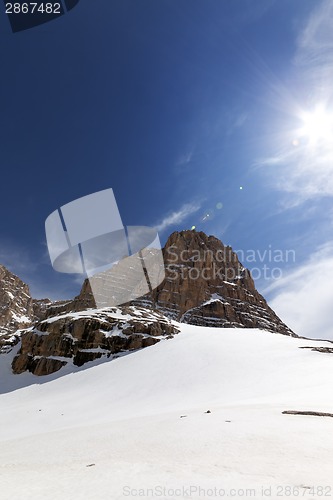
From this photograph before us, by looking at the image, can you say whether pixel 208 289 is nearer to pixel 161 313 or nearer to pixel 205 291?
pixel 205 291

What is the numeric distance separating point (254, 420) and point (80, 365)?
50.0 metres

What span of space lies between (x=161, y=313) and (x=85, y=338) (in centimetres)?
2370

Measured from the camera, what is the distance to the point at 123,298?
15938cm

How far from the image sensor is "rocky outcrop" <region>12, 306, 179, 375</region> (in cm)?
5700

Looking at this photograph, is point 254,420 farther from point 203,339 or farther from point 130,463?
point 203,339

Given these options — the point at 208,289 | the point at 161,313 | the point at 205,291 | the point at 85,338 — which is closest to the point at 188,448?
the point at 85,338

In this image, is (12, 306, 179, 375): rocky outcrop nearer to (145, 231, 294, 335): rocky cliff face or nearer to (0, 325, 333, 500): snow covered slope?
(0, 325, 333, 500): snow covered slope

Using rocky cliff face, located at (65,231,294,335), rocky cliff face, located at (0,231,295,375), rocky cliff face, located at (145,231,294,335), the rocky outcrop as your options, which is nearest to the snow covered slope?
the rocky outcrop

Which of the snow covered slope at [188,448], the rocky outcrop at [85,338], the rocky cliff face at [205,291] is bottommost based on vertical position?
the snow covered slope at [188,448]

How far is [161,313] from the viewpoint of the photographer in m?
79.4

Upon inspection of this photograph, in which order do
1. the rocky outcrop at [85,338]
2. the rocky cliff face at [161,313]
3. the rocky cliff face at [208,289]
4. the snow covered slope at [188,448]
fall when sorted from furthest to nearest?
the rocky cliff face at [208,289], the rocky cliff face at [161,313], the rocky outcrop at [85,338], the snow covered slope at [188,448]

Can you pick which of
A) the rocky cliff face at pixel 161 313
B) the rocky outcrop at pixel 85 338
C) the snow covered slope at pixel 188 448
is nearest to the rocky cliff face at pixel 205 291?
the rocky cliff face at pixel 161 313

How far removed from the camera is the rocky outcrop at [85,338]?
5700 cm

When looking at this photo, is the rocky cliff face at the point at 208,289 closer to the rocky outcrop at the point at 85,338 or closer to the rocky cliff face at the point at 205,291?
the rocky cliff face at the point at 205,291
